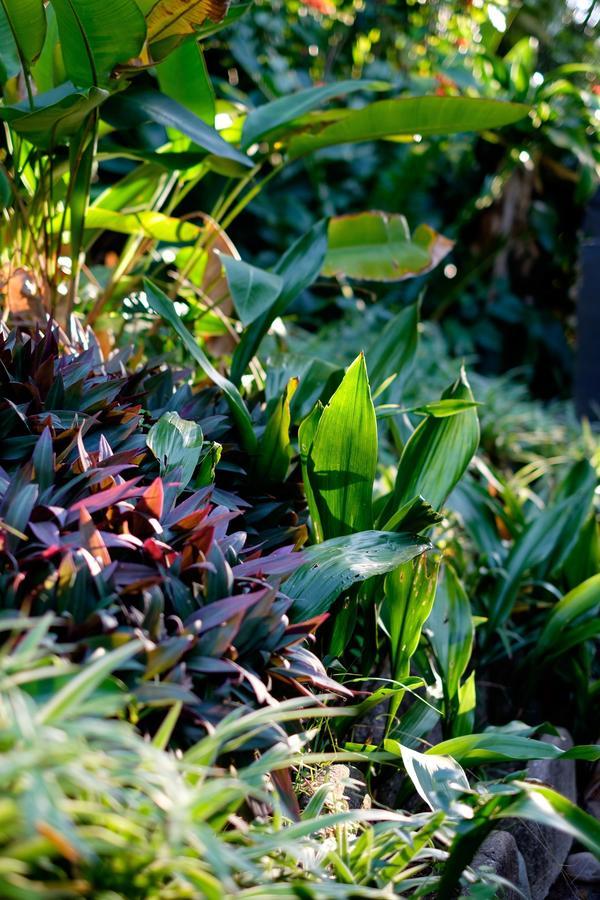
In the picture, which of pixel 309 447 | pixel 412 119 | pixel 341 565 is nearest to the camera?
pixel 341 565

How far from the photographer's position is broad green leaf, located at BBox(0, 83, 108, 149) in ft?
5.29

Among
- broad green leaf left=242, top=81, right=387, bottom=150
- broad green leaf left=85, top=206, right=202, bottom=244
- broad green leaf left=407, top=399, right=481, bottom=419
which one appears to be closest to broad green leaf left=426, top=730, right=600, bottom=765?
broad green leaf left=407, top=399, right=481, bottom=419

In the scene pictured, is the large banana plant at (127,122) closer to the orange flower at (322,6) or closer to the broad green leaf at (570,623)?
the broad green leaf at (570,623)

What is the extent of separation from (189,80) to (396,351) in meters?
0.86

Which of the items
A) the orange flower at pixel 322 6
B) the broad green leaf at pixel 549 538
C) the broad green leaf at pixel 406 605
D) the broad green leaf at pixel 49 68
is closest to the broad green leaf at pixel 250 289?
the broad green leaf at pixel 406 605

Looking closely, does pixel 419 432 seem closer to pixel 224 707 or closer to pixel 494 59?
pixel 224 707

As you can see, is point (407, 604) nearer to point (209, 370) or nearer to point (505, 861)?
point (505, 861)

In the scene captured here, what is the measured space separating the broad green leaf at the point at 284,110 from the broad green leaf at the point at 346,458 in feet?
3.02

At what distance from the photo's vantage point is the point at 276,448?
1677 mm

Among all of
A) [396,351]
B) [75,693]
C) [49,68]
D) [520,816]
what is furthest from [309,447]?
[49,68]

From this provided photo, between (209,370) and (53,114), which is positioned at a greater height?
(53,114)

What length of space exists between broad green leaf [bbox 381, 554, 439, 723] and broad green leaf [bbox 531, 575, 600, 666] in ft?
1.72

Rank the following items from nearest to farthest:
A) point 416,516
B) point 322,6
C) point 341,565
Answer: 1. point 341,565
2. point 416,516
3. point 322,6

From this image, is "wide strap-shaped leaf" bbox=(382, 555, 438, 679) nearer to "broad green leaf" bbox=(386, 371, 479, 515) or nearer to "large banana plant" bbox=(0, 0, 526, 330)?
"broad green leaf" bbox=(386, 371, 479, 515)
